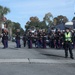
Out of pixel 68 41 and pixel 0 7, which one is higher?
pixel 0 7

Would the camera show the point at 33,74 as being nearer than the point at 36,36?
Yes

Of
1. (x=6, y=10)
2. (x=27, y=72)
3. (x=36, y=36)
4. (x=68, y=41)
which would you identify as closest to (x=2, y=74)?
(x=27, y=72)

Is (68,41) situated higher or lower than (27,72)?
higher

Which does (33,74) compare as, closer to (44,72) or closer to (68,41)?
(44,72)

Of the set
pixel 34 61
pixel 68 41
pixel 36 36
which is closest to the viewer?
pixel 34 61

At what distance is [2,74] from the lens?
37.0ft

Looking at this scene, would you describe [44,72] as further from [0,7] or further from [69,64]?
[0,7]

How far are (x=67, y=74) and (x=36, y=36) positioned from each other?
54.2 feet

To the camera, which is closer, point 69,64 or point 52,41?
point 69,64

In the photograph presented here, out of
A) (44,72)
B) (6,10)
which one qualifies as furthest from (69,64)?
(6,10)

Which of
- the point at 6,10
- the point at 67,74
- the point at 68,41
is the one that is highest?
the point at 6,10

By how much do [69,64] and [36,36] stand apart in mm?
13205

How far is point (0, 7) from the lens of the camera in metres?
82.3

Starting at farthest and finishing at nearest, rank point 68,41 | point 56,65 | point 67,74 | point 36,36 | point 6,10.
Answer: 1. point 6,10
2. point 36,36
3. point 68,41
4. point 56,65
5. point 67,74
